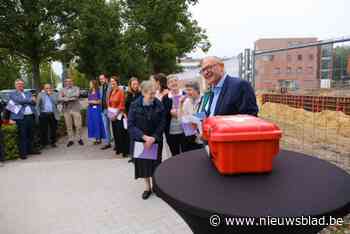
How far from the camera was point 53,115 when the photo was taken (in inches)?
301

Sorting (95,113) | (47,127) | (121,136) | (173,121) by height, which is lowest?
(121,136)

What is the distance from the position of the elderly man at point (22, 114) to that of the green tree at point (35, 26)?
160 inches

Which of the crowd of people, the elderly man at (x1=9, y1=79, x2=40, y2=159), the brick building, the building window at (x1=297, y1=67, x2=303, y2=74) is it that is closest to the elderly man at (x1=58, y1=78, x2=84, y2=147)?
the crowd of people

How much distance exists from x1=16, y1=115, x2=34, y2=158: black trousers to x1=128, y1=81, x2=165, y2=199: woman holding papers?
366 cm

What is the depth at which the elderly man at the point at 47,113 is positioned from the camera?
7285mm

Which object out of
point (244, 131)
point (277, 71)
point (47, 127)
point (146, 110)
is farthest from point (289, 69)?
point (47, 127)

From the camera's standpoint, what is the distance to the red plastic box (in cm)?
134

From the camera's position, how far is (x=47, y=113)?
7352mm

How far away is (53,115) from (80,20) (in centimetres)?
434

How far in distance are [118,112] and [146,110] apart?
8.52 ft

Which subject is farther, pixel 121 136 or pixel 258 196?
pixel 121 136

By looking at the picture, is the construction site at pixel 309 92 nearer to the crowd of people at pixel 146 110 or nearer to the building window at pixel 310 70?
the building window at pixel 310 70

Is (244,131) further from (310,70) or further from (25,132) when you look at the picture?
(25,132)

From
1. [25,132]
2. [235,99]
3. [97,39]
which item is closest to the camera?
[235,99]
